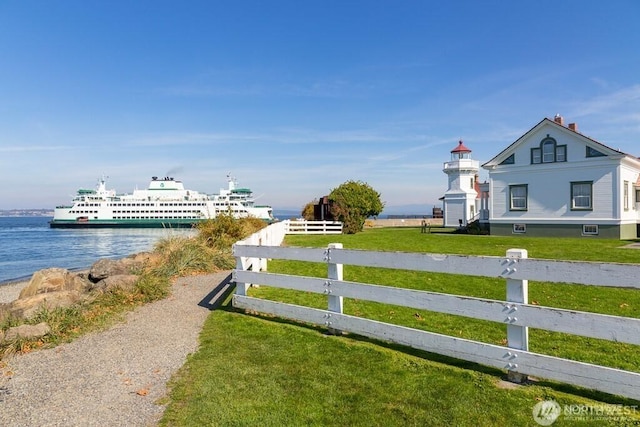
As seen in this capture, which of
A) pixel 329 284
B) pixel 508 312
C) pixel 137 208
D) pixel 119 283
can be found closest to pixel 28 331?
pixel 119 283

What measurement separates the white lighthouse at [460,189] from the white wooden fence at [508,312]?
34.6 metres

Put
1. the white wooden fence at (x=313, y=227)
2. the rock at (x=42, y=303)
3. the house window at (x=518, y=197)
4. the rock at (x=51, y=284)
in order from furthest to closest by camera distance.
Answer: the white wooden fence at (x=313, y=227) → the house window at (x=518, y=197) → the rock at (x=51, y=284) → the rock at (x=42, y=303)

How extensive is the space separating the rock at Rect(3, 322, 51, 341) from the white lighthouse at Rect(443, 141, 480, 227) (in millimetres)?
36022

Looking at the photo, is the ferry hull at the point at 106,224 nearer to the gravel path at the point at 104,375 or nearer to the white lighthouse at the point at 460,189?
the white lighthouse at the point at 460,189

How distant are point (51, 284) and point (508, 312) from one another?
11.6 m

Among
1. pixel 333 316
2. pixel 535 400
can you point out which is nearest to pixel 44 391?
pixel 333 316

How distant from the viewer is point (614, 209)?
909 inches

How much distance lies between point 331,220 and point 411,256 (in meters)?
27.6

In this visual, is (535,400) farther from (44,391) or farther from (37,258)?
(37,258)

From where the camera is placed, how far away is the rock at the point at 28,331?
20.6 feet

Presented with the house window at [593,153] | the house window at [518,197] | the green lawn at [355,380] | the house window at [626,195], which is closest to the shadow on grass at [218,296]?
the green lawn at [355,380]

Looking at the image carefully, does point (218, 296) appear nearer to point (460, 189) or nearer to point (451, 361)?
point (451, 361)

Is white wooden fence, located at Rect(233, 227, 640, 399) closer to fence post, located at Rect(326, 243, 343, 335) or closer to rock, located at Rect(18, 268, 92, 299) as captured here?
fence post, located at Rect(326, 243, 343, 335)

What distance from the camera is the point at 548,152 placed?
2514 cm
